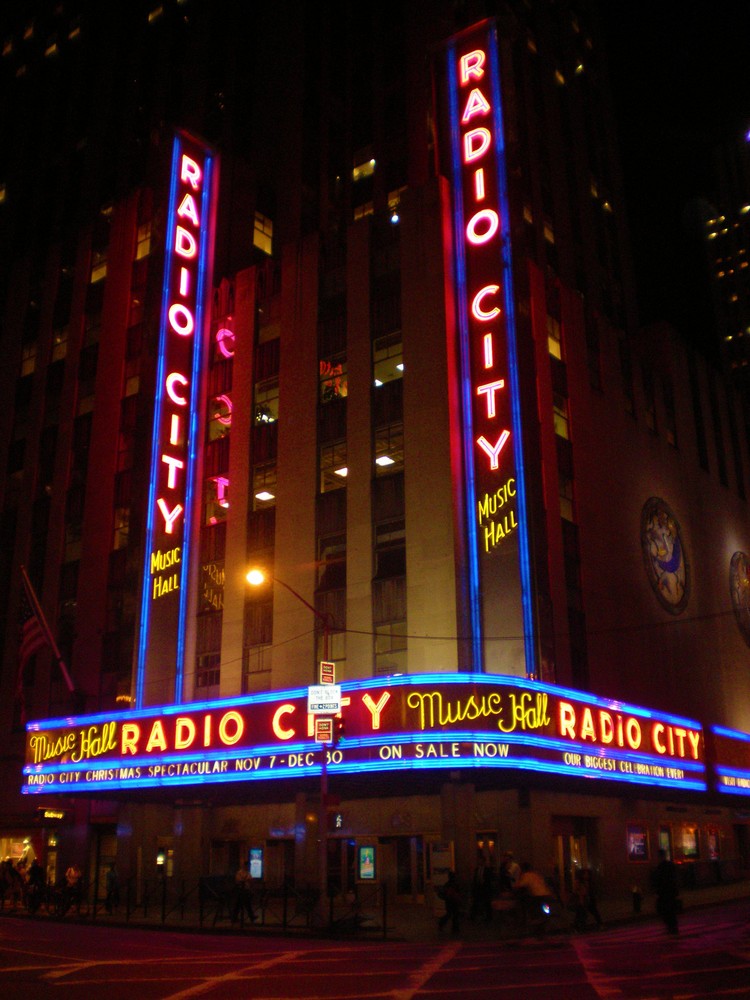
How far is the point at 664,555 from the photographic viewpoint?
43469 mm

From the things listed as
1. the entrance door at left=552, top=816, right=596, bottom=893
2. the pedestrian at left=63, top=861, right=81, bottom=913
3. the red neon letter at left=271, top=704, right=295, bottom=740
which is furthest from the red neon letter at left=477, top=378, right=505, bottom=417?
the pedestrian at left=63, top=861, right=81, bottom=913

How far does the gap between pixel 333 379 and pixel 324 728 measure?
1684 centimetres

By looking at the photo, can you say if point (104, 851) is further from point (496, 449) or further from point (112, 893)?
point (496, 449)

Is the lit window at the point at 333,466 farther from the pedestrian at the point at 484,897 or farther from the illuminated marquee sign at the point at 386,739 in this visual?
the pedestrian at the point at 484,897

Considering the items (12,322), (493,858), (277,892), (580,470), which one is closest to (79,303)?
(12,322)

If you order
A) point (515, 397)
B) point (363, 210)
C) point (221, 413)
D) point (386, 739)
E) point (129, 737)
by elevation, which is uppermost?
point (363, 210)


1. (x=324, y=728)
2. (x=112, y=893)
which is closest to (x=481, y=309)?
(x=324, y=728)

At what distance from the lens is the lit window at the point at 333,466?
36938mm

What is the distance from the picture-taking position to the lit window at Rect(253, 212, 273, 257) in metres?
46.8

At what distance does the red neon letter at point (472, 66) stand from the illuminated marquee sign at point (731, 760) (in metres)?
27.2

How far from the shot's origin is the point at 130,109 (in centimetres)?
5853

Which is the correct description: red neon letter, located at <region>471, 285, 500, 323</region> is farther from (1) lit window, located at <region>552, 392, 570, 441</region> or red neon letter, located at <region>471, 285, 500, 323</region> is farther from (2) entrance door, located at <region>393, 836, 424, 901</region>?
(2) entrance door, located at <region>393, 836, 424, 901</region>

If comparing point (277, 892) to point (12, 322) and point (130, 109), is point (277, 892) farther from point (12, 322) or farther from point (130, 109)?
point (130, 109)

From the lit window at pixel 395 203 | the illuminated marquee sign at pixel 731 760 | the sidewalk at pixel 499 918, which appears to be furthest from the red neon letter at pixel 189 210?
the illuminated marquee sign at pixel 731 760
